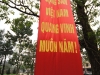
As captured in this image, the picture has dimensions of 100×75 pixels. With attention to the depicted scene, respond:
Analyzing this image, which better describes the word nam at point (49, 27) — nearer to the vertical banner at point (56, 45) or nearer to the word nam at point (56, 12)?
the vertical banner at point (56, 45)

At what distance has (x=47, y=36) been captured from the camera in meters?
3.06

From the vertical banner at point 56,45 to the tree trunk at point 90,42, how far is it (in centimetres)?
224

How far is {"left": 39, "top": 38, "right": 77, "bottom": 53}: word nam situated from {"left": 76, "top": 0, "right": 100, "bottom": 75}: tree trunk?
241cm

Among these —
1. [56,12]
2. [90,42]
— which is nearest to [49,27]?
[56,12]

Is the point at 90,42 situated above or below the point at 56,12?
below

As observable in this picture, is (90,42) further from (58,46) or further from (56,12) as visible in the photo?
(58,46)

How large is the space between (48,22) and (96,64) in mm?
3205

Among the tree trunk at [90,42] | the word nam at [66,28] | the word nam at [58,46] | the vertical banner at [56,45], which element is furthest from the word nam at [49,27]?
the tree trunk at [90,42]

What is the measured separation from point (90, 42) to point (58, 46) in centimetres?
313

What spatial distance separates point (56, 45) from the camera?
3027 mm

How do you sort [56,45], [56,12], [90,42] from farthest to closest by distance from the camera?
[90,42], [56,12], [56,45]

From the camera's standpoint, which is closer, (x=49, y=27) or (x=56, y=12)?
(x=49, y=27)

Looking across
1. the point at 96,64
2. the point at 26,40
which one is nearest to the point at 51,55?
the point at 96,64

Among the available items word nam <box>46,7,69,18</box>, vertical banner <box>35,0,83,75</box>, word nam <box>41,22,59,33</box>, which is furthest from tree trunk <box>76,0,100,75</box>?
word nam <box>41,22,59,33</box>
